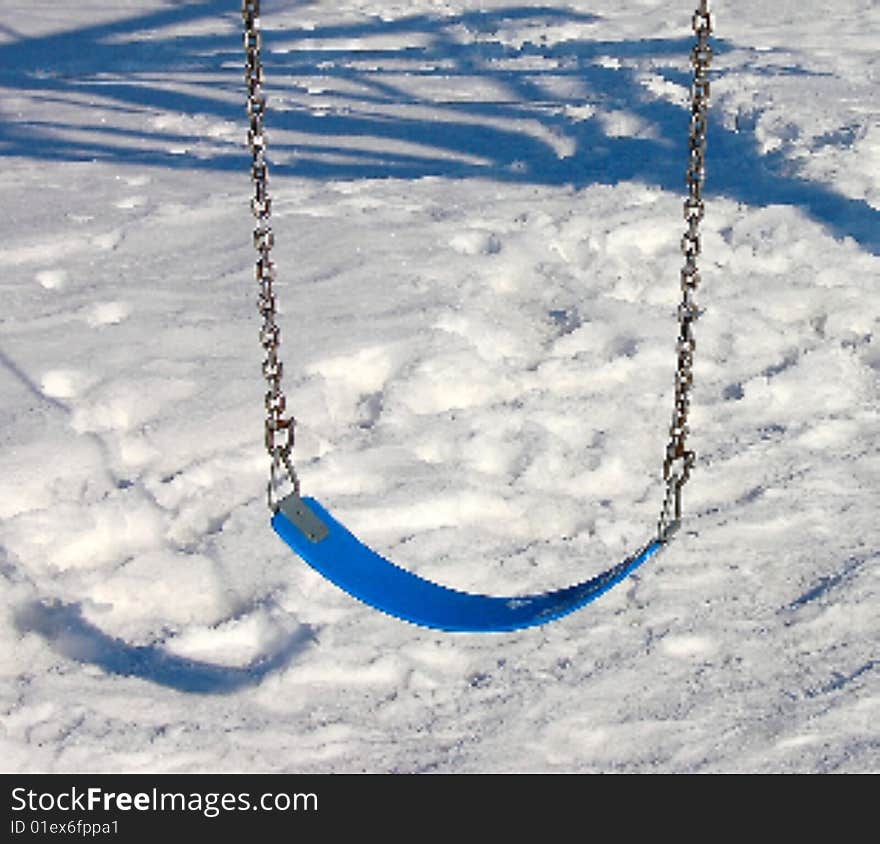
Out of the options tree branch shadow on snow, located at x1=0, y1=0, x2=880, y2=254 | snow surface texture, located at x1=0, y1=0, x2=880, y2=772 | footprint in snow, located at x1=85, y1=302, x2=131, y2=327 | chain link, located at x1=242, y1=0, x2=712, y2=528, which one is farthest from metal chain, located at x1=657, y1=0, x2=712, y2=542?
tree branch shadow on snow, located at x1=0, y1=0, x2=880, y2=254

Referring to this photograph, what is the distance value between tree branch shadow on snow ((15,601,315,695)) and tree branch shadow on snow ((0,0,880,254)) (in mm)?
2660

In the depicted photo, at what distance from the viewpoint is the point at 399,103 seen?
6383mm

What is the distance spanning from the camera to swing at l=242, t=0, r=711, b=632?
2.57 meters

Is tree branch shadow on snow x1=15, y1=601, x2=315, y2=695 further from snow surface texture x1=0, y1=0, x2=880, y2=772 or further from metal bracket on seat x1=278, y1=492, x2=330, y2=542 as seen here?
metal bracket on seat x1=278, y1=492, x2=330, y2=542

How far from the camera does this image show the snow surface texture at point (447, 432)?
8.99 feet

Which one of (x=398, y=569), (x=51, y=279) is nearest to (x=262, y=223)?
(x=398, y=569)

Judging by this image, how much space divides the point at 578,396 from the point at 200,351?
1.06m

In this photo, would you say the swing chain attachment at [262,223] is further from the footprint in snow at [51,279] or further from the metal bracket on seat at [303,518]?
the footprint in snow at [51,279]

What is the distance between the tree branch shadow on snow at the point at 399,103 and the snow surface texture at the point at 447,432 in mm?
35

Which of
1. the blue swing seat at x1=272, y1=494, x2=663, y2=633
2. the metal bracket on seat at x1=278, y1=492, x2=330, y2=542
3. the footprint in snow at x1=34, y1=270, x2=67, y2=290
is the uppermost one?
the footprint in snow at x1=34, y1=270, x2=67, y2=290

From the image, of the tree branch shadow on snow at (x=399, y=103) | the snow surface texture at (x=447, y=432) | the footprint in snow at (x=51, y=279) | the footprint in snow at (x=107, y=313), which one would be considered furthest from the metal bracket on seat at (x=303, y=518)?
the tree branch shadow on snow at (x=399, y=103)

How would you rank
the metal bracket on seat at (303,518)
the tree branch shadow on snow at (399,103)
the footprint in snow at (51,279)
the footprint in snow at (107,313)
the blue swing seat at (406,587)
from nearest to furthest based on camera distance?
1. the blue swing seat at (406,587)
2. the metal bracket on seat at (303,518)
3. the footprint in snow at (107,313)
4. the footprint in snow at (51,279)
5. the tree branch shadow on snow at (399,103)
